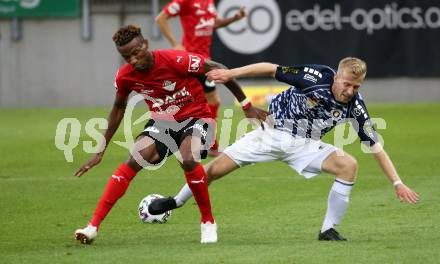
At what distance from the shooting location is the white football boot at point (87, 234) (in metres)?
8.78

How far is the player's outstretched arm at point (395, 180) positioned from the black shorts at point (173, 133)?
1435 mm

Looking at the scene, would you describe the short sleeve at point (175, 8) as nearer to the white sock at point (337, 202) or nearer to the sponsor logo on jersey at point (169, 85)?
the sponsor logo on jersey at point (169, 85)

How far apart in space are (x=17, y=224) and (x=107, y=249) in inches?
72.2

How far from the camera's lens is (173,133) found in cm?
921

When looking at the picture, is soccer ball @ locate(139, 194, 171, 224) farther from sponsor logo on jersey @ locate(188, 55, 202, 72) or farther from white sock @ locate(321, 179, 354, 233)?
white sock @ locate(321, 179, 354, 233)

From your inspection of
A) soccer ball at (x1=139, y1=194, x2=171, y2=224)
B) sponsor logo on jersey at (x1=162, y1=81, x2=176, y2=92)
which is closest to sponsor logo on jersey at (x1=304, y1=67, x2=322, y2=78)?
sponsor logo on jersey at (x1=162, y1=81, x2=176, y2=92)

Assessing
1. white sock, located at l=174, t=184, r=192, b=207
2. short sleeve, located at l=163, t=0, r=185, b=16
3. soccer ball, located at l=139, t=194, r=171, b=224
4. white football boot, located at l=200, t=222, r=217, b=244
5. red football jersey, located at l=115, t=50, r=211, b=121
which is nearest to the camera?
white football boot, located at l=200, t=222, r=217, b=244

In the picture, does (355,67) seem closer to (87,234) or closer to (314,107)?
(314,107)

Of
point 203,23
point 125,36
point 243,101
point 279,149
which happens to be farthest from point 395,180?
point 203,23

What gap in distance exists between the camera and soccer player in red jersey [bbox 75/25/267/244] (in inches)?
349

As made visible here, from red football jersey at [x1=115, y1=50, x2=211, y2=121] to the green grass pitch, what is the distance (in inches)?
42.9

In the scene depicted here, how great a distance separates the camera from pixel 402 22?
23.0 m

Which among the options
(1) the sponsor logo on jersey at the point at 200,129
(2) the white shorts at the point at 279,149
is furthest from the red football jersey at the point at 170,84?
(2) the white shorts at the point at 279,149

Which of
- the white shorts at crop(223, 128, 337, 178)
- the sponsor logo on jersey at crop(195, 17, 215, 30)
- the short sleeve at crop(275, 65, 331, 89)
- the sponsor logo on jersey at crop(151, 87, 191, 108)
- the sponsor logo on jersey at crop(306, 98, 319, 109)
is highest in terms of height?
the short sleeve at crop(275, 65, 331, 89)
